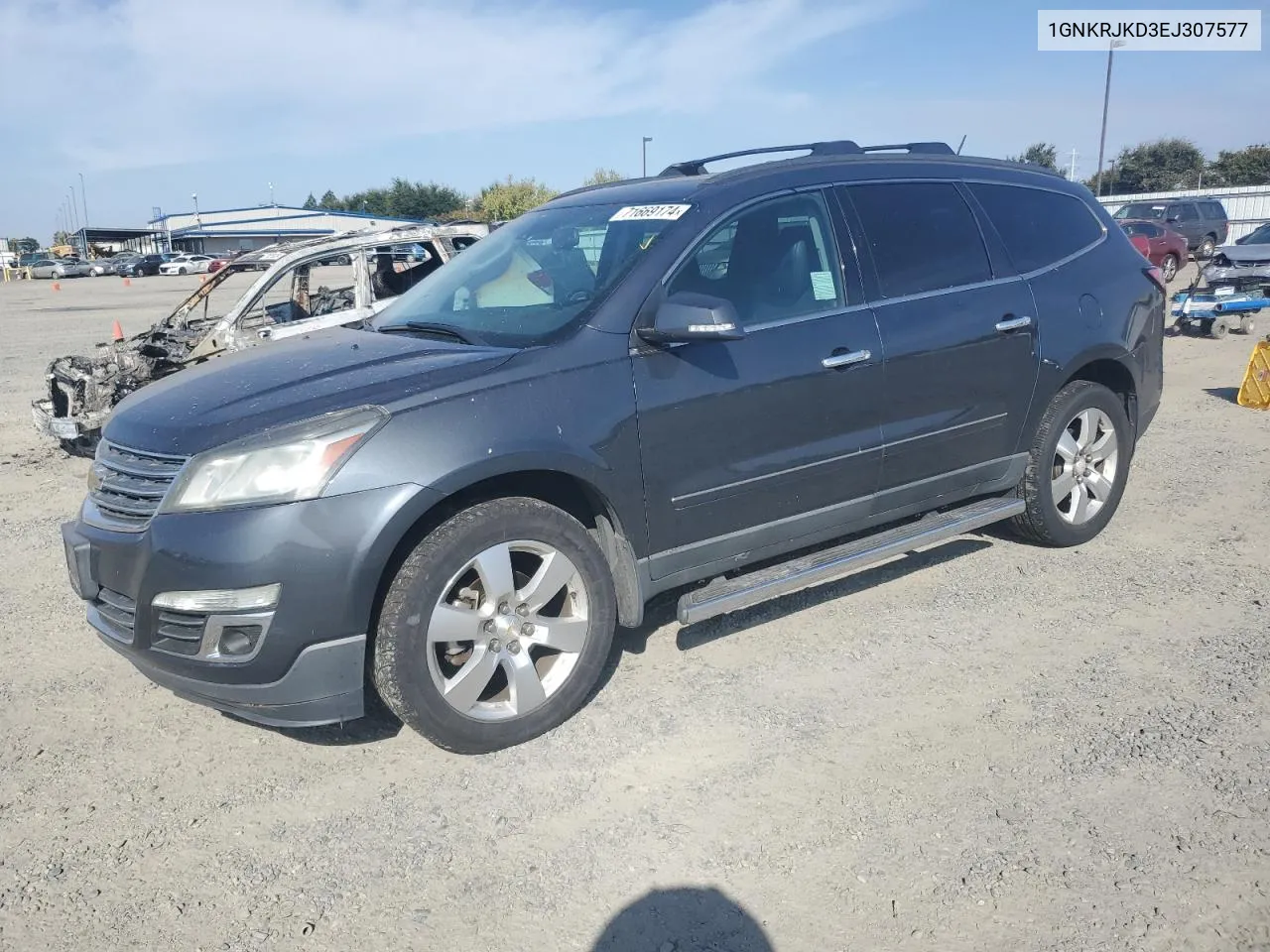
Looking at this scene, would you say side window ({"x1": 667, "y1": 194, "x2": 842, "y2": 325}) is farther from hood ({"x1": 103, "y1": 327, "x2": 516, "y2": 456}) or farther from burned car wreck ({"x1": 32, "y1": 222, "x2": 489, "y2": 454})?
burned car wreck ({"x1": 32, "y1": 222, "x2": 489, "y2": 454})

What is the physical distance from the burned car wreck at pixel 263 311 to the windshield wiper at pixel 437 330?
3.97 metres

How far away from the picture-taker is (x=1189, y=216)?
27.2 m

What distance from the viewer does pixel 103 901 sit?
2.72 meters

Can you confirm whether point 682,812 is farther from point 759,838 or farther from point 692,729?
point 692,729

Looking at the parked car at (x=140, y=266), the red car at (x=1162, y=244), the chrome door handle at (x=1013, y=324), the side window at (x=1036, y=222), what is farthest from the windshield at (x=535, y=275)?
the parked car at (x=140, y=266)

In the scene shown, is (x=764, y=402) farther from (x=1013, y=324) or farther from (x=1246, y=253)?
(x=1246, y=253)

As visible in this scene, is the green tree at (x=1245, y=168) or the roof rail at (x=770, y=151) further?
the green tree at (x=1245, y=168)

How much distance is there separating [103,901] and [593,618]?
168 cm

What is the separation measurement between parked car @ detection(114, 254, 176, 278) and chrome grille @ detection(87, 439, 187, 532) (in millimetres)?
61547

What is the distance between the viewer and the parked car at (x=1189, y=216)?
2673cm

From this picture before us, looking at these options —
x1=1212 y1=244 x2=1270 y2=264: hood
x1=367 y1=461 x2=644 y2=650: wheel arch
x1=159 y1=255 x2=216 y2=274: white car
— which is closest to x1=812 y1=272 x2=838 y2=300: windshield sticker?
x1=367 y1=461 x2=644 y2=650: wheel arch

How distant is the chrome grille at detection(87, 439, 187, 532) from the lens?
10.3ft

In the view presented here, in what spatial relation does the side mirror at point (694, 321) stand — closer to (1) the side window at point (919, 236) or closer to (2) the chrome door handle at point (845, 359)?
(2) the chrome door handle at point (845, 359)

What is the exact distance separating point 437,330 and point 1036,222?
3045mm
